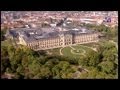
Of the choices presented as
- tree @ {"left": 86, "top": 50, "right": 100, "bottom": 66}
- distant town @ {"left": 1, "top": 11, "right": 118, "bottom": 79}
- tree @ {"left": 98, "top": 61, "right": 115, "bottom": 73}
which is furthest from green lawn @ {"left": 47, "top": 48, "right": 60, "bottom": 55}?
tree @ {"left": 98, "top": 61, "right": 115, "bottom": 73}

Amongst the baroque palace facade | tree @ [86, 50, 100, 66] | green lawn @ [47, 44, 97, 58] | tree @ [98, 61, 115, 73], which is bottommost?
tree @ [98, 61, 115, 73]

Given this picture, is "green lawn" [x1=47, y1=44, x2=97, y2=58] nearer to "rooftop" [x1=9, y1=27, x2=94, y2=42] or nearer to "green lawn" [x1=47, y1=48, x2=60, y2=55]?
"green lawn" [x1=47, y1=48, x2=60, y2=55]

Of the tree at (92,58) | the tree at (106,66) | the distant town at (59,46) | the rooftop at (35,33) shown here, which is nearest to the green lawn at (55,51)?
the distant town at (59,46)

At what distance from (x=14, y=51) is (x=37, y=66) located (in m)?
0.36

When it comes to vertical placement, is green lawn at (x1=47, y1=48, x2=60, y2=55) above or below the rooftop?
below

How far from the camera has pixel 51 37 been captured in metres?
6.54

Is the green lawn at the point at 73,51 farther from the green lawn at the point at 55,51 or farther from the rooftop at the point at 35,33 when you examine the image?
the rooftop at the point at 35,33

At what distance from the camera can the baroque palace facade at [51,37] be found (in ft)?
21.4

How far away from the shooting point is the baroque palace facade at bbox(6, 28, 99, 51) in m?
6.52

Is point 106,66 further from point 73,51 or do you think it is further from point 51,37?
point 51,37

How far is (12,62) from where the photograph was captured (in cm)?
653
